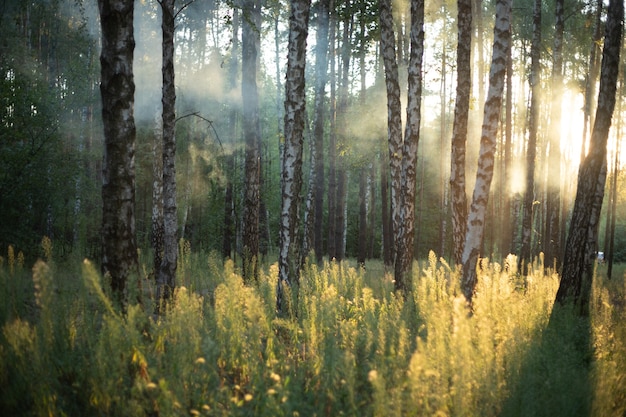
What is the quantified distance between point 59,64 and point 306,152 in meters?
20.1

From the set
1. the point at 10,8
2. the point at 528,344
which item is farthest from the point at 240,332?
the point at 10,8

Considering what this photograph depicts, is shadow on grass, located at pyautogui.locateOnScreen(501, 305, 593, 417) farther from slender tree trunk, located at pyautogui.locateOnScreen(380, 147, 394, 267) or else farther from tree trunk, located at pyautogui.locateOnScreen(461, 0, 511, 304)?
slender tree trunk, located at pyautogui.locateOnScreen(380, 147, 394, 267)

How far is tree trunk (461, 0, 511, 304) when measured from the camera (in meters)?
8.31

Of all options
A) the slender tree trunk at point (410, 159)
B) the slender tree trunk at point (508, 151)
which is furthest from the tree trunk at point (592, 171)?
the slender tree trunk at point (508, 151)

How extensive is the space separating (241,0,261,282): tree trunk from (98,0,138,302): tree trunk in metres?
6.37

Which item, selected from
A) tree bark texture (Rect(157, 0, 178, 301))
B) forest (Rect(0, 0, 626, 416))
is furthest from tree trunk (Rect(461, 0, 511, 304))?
tree bark texture (Rect(157, 0, 178, 301))

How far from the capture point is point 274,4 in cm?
1811

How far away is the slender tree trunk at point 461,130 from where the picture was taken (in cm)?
983

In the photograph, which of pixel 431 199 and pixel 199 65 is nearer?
pixel 199 65

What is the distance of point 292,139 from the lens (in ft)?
27.3

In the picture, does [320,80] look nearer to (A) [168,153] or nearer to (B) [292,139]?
(A) [168,153]

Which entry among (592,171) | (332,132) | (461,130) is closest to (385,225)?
(332,132)

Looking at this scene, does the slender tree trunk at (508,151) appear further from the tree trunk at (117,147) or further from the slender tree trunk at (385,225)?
the tree trunk at (117,147)

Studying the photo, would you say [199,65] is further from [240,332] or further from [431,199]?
[240,332]
